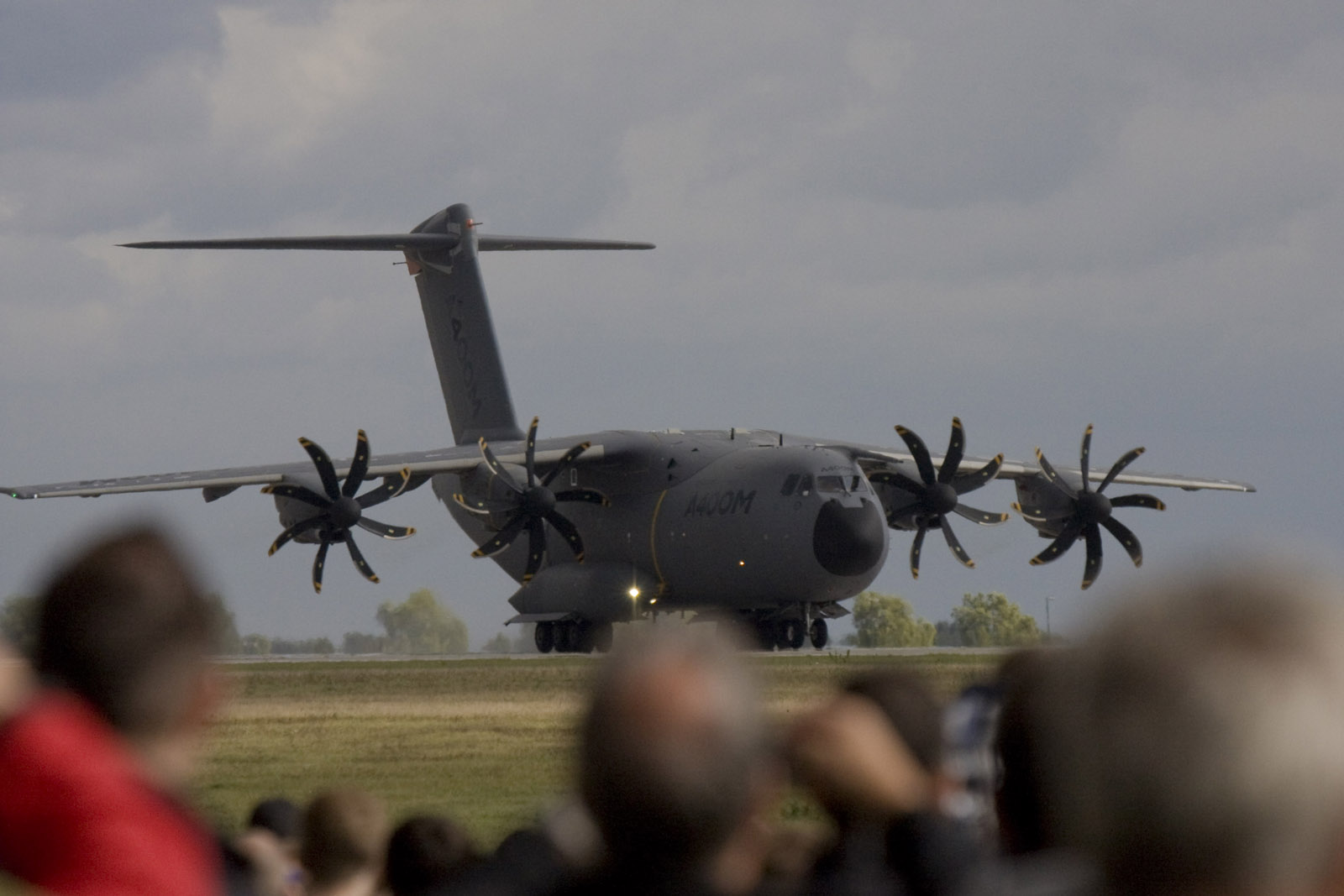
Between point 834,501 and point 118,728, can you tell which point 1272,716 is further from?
point 834,501

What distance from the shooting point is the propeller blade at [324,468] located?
29750mm

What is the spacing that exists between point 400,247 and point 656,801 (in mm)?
37010

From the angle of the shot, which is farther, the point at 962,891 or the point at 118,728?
the point at 962,891

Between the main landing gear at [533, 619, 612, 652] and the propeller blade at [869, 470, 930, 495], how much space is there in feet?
21.3

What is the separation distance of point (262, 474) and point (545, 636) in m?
7.23

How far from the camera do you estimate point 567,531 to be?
102ft

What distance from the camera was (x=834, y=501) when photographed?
29.3 metres

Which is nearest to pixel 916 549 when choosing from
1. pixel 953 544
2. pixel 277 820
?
pixel 953 544

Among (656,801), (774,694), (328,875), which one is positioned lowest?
(774,694)

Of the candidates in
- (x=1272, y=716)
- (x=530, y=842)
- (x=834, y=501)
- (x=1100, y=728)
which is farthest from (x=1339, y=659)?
(x=834, y=501)

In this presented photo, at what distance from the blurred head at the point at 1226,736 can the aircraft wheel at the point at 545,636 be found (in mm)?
33920

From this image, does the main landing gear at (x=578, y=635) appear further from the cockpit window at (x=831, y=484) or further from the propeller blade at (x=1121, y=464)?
the propeller blade at (x=1121, y=464)

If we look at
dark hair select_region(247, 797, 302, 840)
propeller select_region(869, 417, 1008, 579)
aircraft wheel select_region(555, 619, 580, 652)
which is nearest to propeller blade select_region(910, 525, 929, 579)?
propeller select_region(869, 417, 1008, 579)

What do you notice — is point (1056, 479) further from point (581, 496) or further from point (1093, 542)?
point (581, 496)
